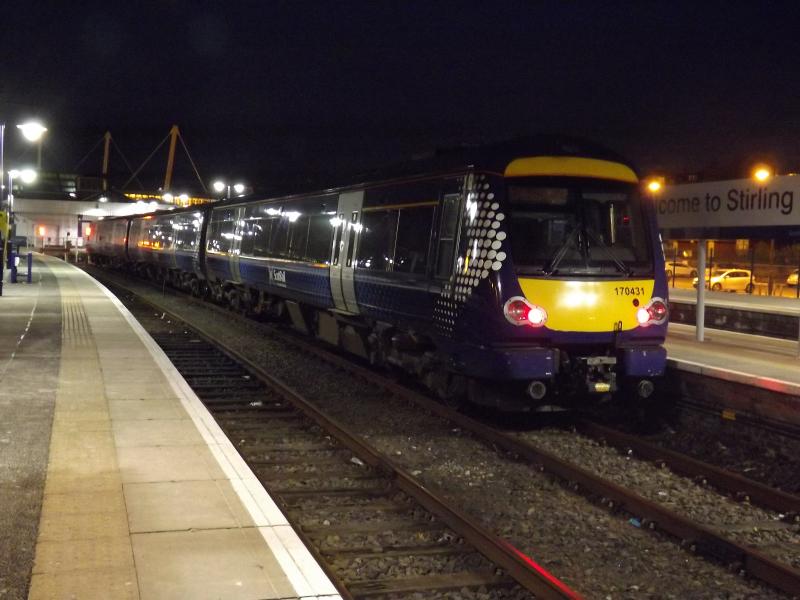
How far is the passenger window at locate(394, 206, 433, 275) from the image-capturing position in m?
10.7

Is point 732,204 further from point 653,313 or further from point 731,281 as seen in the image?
point 731,281

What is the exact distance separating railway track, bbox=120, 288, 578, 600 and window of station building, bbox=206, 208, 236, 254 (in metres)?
11.3

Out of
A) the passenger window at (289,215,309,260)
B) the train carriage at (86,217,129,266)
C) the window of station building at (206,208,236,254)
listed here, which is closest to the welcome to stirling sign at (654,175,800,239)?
the passenger window at (289,215,309,260)

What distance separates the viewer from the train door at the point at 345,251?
13.2 m

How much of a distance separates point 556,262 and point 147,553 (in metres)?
5.57

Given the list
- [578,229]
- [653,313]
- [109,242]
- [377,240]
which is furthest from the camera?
[109,242]

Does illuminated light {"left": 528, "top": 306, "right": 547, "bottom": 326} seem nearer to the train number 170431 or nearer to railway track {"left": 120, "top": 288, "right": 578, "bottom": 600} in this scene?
the train number 170431

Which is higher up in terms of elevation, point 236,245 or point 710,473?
point 236,245

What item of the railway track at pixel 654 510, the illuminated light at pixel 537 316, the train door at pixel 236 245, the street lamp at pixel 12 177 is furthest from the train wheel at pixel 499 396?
the street lamp at pixel 12 177

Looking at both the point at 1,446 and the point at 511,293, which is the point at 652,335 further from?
the point at 1,446

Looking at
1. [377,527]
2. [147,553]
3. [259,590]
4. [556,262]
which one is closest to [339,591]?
[259,590]

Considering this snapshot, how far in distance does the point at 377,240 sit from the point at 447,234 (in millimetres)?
2368

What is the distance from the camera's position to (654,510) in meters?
6.86

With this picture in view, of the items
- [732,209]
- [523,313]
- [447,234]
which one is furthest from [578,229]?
[732,209]
